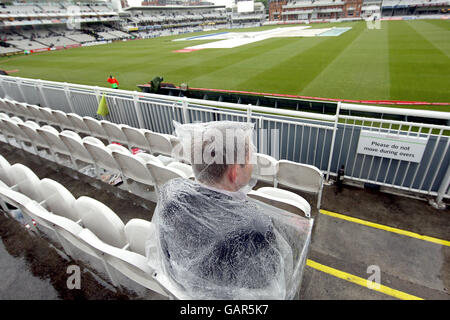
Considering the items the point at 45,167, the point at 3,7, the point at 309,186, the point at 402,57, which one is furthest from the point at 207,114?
the point at 3,7

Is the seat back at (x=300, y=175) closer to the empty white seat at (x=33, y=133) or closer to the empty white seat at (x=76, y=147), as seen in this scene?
the empty white seat at (x=76, y=147)

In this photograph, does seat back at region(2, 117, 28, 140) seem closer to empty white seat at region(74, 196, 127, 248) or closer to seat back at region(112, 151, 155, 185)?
seat back at region(112, 151, 155, 185)

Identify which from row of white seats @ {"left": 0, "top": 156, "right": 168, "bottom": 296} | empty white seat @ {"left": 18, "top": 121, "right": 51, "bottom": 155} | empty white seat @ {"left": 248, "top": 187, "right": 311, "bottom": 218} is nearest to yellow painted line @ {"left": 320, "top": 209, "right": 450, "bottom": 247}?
empty white seat @ {"left": 248, "top": 187, "right": 311, "bottom": 218}

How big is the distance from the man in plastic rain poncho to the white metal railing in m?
2.37

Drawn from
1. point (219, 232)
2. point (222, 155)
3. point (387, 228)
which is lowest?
point (387, 228)

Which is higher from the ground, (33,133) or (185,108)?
(185,108)

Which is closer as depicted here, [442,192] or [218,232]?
[218,232]

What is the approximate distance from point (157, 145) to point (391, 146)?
3.76 m

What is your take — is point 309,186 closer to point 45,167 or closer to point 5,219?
point 5,219

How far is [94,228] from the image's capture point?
7.49 feet

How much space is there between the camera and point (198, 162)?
1.35 metres

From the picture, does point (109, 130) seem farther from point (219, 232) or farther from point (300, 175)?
point (219, 232)

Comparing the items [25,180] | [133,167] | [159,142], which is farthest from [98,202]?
[159,142]

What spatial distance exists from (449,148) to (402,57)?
57.2 feet
